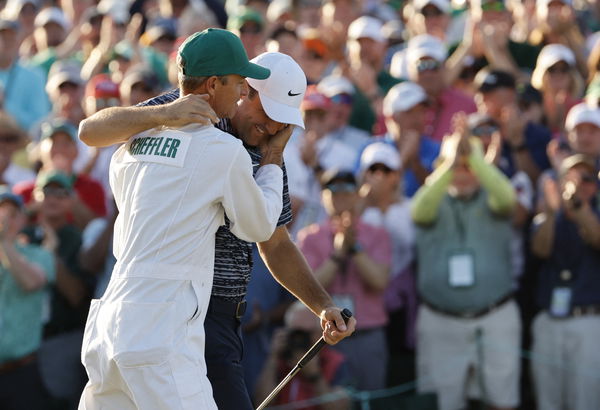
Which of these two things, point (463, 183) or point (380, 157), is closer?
point (463, 183)

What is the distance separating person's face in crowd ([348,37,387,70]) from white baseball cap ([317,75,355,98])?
2.51ft

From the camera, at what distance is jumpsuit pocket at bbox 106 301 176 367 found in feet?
14.5

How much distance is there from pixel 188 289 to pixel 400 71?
6.67m

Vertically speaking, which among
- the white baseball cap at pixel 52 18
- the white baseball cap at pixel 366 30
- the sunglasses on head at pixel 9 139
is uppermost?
the white baseball cap at pixel 52 18

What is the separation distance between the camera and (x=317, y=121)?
31.6ft

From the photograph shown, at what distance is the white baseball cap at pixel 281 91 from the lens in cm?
493

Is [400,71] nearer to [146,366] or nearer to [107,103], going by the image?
[107,103]

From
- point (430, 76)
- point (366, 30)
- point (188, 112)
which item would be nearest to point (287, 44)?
point (366, 30)

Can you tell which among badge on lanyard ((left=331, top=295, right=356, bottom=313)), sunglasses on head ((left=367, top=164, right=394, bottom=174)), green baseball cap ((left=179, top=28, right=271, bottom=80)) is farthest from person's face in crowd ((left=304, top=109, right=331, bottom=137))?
green baseball cap ((left=179, top=28, right=271, bottom=80))

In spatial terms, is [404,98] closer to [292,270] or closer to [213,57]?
[292,270]

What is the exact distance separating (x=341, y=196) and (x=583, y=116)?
6.01 ft

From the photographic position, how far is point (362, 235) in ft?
28.8

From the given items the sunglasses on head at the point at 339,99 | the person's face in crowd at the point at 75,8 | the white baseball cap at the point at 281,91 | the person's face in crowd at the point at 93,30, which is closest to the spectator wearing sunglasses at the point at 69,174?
the sunglasses on head at the point at 339,99

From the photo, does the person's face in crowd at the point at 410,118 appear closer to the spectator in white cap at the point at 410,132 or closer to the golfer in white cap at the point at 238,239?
the spectator in white cap at the point at 410,132
